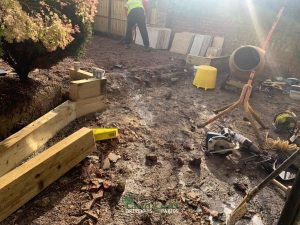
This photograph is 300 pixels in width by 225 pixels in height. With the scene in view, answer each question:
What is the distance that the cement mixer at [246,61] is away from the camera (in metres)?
6.59

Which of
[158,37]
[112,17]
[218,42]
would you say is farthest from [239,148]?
[112,17]

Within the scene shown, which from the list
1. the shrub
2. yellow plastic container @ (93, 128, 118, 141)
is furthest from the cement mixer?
yellow plastic container @ (93, 128, 118, 141)

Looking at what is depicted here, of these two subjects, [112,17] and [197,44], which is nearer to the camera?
[197,44]

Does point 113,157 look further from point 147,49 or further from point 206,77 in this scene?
point 147,49

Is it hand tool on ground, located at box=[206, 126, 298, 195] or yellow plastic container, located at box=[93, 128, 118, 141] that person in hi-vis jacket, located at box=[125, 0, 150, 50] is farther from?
yellow plastic container, located at box=[93, 128, 118, 141]

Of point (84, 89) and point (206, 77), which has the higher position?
point (84, 89)

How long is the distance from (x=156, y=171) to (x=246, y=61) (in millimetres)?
4989

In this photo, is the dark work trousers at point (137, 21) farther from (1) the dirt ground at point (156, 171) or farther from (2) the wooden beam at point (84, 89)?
(2) the wooden beam at point (84, 89)

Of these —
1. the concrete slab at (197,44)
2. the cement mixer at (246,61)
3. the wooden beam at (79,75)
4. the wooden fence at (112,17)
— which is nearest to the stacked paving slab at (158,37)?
the wooden fence at (112,17)

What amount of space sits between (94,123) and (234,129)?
8.21 feet

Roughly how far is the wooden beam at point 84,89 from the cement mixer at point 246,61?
3.88 m

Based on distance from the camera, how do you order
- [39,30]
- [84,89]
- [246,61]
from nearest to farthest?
[39,30]
[84,89]
[246,61]

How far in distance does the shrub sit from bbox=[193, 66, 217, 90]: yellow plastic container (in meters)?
3.30

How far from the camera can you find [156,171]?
11.2ft
